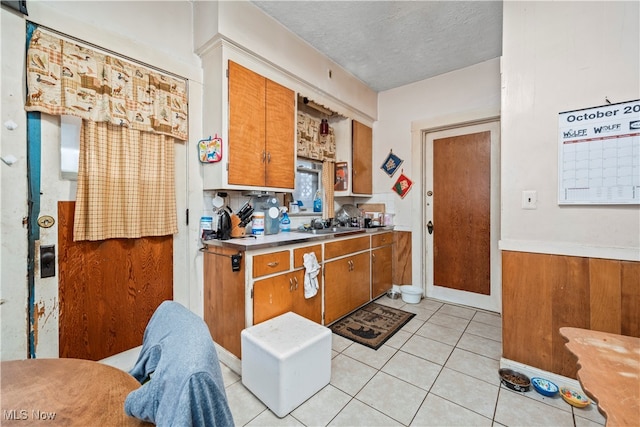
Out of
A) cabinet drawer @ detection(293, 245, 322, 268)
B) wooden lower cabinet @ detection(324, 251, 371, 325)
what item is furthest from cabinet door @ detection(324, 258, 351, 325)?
cabinet drawer @ detection(293, 245, 322, 268)

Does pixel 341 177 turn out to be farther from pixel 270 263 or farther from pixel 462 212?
pixel 270 263

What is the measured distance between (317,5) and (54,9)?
1.72 metres

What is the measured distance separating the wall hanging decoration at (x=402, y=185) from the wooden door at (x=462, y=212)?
0.32 metres

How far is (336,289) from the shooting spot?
2.62 meters

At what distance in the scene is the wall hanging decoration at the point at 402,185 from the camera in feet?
11.5

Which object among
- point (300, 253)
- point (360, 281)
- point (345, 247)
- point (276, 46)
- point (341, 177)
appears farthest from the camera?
point (341, 177)

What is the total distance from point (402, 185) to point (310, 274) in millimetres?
1965

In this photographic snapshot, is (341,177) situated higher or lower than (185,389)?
higher

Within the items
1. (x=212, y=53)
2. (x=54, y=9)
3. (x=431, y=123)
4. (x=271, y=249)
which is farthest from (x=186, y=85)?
(x=431, y=123)

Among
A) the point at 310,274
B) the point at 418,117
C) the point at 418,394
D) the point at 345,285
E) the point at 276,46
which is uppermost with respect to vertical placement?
the point at 276,46

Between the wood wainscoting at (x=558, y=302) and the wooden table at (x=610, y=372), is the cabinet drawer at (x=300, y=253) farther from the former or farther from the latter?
the wooden table at (x=610, y=372)

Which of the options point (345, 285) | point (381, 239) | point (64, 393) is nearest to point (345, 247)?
point (345, 285)

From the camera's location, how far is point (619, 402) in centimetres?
70

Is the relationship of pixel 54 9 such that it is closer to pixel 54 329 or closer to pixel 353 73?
pixel 54 329
